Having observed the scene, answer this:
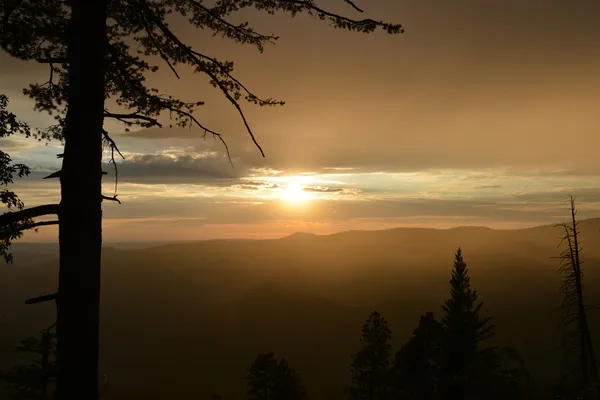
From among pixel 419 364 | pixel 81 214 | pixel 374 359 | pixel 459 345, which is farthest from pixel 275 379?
pixel 81 214

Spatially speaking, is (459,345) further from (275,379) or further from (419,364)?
(275,379)

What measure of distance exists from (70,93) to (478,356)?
36.3 m

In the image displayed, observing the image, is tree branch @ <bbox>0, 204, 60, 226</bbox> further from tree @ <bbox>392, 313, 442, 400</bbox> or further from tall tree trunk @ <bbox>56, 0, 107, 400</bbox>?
tree @ <bbox>392, 313, 442, 400</bbox>

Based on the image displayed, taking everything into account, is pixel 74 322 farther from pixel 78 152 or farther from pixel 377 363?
pixel 377 363

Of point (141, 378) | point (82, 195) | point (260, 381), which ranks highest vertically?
point (82, 195)

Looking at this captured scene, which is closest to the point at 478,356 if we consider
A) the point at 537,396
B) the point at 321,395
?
the point at 537,396

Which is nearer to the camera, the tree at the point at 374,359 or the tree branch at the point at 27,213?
the tree branch at the point at 27,213

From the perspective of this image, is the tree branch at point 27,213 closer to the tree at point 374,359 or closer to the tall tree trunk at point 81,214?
the tall tree trunk at point 81,214

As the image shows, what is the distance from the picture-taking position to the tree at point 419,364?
3659 cm

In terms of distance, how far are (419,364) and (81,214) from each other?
37.6m

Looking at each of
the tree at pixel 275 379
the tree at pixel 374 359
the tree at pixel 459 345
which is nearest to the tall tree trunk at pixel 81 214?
the tree at pixel 459 345

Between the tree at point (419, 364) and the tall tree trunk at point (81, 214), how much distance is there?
34661 mm

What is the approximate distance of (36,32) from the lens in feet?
22.6

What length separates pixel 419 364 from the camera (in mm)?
37312
